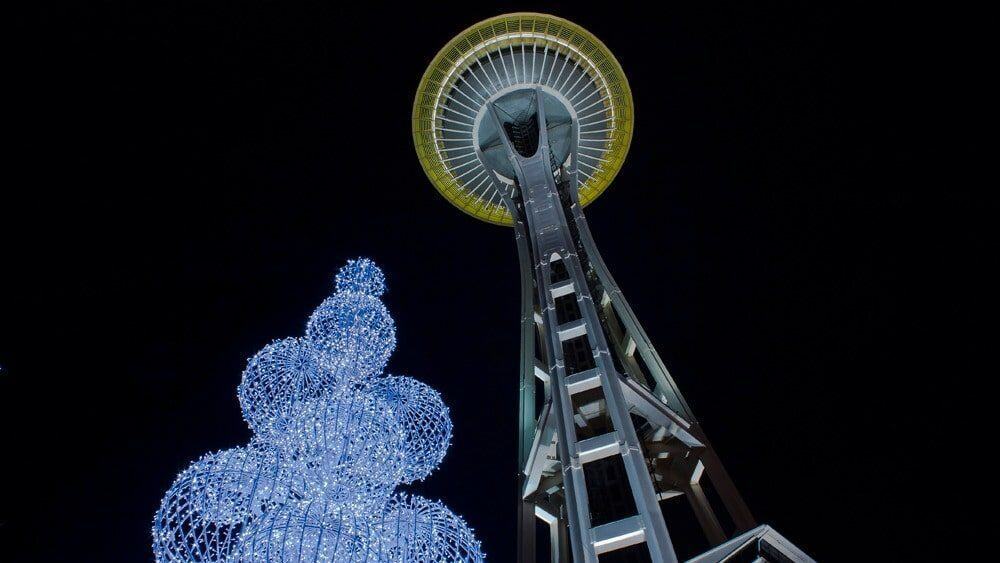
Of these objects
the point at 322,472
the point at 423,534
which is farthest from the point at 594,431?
the point at 322,472

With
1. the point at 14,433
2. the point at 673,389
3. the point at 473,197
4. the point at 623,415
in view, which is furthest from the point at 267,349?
the point at 473,197

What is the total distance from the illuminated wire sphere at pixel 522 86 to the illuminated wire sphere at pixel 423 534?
12874mm

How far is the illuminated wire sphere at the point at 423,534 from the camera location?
29.2ft

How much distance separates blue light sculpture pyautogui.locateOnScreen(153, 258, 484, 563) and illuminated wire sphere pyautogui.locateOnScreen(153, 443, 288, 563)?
14 millimetres

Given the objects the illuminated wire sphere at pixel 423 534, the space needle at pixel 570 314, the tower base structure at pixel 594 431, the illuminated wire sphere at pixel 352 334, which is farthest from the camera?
the illuminated wire sphere at pixel 352 334

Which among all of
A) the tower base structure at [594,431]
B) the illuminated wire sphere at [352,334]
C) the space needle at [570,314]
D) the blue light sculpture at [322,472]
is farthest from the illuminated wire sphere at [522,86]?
the blue light sculpture at [322,472]

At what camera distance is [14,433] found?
11211mm

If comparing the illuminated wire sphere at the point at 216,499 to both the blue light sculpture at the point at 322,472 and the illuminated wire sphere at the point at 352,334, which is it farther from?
the illuminated wire sphere at the point at 352,334

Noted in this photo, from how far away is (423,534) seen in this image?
9047 millimetres

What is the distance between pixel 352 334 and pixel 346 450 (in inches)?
97.5

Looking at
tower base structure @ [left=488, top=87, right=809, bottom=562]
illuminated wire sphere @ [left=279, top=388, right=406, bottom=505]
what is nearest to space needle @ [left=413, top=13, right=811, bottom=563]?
tower base structure @ [left=488, top=87, right=809, bottom=562]

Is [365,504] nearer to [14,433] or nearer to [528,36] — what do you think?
[14,433]

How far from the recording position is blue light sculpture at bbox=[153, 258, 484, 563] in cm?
827

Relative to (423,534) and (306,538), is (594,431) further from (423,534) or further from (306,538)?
(306,538)
